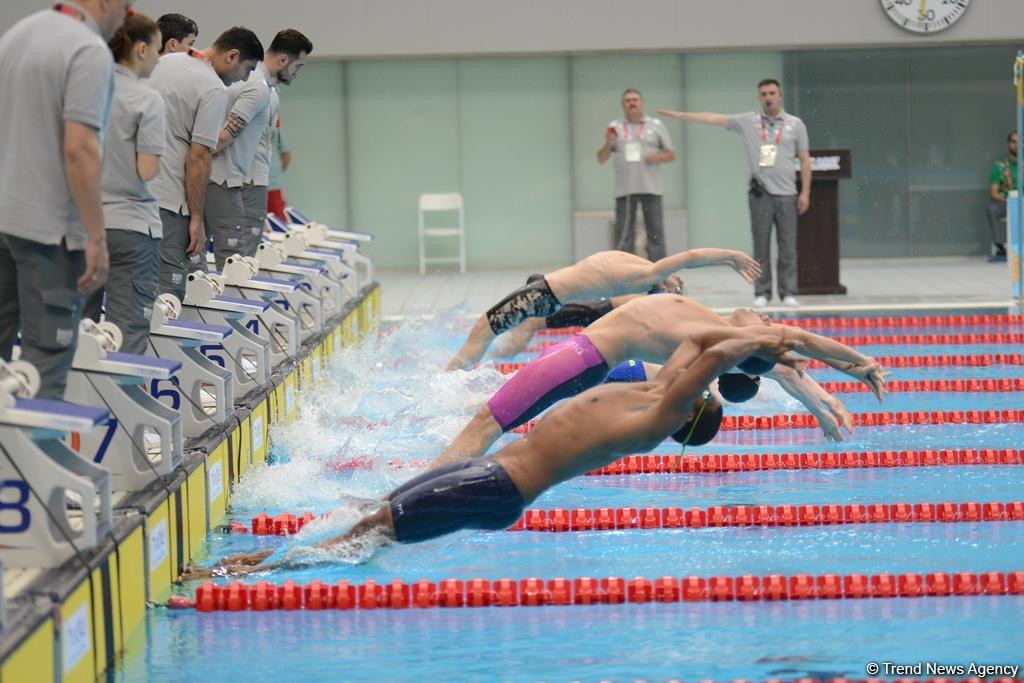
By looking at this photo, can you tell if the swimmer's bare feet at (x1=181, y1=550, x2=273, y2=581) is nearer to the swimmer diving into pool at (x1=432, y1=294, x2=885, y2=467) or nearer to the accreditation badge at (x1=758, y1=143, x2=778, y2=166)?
the swimmer diving into pool at (x1=432, y1=294, x2=885, y2=467)

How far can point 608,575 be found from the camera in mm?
4316

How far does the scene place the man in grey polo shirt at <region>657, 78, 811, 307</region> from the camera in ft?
36.2

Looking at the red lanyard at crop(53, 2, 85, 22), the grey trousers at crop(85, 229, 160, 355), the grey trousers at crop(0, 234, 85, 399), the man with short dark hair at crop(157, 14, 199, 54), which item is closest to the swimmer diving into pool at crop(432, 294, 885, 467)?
the grey trousers at crop(85, 229, 160, 355)

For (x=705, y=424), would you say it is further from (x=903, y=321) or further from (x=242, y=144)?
(x=903, y=321)

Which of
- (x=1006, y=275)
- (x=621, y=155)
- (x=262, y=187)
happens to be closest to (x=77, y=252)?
(x=262, y=187)

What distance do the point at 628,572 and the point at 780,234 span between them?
7.21m

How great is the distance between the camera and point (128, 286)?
15.6ft

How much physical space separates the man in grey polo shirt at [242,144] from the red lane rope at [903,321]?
131 inches

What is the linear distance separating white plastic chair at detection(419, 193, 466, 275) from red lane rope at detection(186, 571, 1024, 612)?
414 inches

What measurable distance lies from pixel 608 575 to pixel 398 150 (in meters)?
11.0

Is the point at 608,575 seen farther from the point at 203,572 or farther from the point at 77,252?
the point at 77,252

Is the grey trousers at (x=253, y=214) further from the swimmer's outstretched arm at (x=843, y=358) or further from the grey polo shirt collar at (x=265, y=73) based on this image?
the swimmer's outstretched arm at (x=843, y=358)

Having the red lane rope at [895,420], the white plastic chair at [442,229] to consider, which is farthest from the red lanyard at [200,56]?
the white plastic chair at [442,229]

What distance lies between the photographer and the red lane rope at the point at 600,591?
13.4ft
